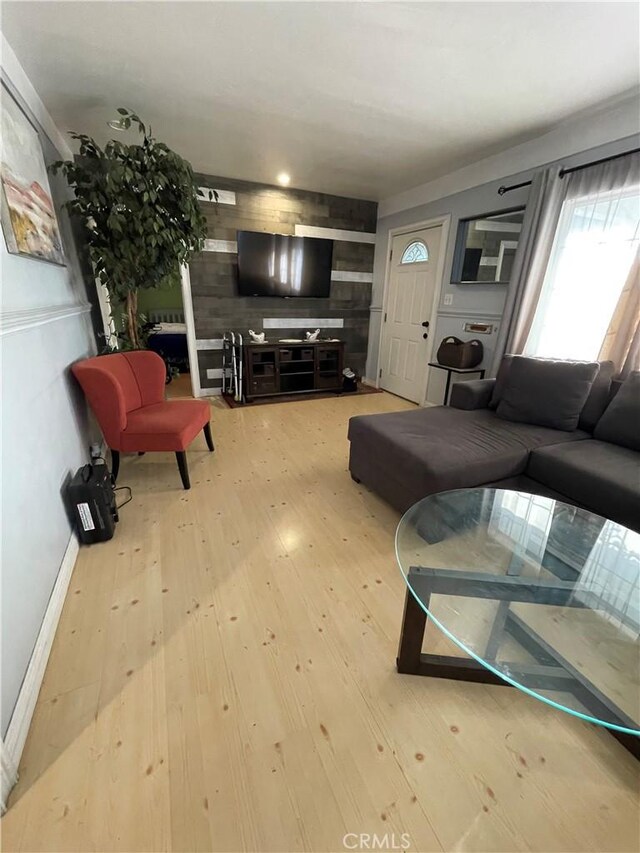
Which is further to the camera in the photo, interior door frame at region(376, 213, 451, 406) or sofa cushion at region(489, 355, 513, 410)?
interior door frame at region(376, 213, 451, 406)

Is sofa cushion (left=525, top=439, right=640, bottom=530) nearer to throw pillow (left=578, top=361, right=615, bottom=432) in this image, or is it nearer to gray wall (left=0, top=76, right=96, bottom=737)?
throw pillow (left=578, top=361, right=615, bottom=432)

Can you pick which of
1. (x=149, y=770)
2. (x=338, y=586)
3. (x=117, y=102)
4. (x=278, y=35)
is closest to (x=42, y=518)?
(x=149, y=770)

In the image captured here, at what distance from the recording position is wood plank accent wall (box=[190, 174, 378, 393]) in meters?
3.89

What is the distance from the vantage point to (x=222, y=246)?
3.93 metres

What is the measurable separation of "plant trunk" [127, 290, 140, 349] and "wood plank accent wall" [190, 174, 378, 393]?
1.35 metres

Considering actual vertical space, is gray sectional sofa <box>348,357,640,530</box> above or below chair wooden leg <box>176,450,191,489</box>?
above

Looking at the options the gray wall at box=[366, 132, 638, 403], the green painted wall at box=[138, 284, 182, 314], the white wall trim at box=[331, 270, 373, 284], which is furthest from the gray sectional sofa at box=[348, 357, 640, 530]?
the green painted wall at box=[138, 284, 182, 314]

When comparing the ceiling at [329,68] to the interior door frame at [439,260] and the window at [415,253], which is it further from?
the window at [415,253]

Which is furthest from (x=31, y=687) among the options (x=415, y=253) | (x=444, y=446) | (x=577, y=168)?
(x=415, y=253)

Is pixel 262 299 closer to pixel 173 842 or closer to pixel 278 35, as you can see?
pixel 278 35

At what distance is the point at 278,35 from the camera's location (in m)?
1.68

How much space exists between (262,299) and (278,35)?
269cm

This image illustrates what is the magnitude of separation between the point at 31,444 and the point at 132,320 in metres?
1.68

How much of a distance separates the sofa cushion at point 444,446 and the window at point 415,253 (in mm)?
2456
